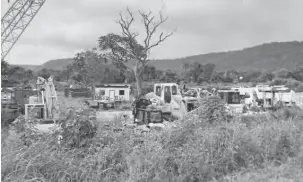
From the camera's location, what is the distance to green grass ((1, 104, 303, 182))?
4.21m

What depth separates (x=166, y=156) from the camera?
4879 mm

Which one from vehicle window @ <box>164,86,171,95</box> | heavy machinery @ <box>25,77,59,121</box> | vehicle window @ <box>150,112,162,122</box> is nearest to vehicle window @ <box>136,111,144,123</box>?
vehicle window @ <box>150,112,162,122</box>

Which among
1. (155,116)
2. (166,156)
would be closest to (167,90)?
(155,116)

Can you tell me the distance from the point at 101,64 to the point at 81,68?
153 inches

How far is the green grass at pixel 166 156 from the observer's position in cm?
421

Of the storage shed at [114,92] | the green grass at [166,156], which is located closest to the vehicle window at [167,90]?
the green grass at [166,156]

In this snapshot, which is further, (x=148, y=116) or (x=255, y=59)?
(x=255, y=59)

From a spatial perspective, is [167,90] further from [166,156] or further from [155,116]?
[166,156]

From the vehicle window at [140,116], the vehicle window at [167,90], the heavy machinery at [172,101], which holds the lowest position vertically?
the vehicle window at [140,116]

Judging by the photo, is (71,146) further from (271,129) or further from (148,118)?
(148,118)

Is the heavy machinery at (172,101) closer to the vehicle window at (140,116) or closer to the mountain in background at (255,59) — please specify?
the vehicle window at (140,116)

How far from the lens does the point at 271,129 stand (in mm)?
6824

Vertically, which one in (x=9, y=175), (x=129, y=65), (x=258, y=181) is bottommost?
(x=258, y=181)

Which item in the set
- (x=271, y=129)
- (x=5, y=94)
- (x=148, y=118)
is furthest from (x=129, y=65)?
(x=271, y=129)
